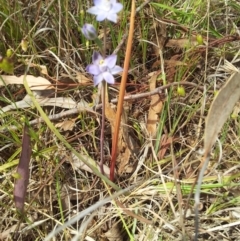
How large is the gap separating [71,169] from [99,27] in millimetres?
470

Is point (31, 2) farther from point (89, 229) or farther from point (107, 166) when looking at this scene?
point (89, 229)

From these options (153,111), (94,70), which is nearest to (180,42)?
Answer: (153,111)

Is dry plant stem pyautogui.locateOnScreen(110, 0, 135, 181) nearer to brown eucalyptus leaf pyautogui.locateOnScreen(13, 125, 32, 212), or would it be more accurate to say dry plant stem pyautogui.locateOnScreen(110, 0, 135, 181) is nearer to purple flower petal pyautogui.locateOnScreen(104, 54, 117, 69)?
purple flower petal pyautogui.locateOnScreen(104, 54, 117, 69)

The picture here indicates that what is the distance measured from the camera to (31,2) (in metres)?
1.41

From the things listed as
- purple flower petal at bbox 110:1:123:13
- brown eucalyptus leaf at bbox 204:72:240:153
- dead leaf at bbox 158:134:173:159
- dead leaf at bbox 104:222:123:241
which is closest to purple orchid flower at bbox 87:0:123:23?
purple flower petal at bbox 110:1:123:13

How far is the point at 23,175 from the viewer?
1.09 m

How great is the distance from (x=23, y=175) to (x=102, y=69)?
338 millimetres

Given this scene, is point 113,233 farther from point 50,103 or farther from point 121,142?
point 50,103

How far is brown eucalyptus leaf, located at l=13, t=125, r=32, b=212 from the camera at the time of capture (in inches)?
42.9

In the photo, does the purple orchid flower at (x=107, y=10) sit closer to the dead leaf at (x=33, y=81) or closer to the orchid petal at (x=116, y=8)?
the orchid petal at (x=116, y=8)

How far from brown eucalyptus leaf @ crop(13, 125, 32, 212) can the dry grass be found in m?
0.03

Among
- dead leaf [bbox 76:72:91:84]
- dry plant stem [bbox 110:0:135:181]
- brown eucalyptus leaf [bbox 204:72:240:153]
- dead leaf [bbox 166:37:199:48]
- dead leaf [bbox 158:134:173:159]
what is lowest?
brown eucalyptus leaf [bbox 204:72:240:153]

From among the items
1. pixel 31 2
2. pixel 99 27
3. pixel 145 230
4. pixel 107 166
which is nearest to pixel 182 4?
pixel 99 27

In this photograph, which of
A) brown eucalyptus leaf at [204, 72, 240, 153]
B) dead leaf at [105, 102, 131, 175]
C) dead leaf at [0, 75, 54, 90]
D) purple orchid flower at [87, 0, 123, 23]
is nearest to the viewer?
brown eucalyptus leaf at [204, 72, 240, 153]
